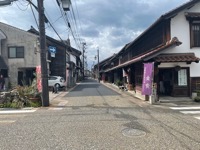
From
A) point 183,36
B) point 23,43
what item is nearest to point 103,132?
point 183,36

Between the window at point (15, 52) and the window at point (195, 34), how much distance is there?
65.1 ft

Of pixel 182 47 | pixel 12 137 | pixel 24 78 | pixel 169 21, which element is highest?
pixel 169 21

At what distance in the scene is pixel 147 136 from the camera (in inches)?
281

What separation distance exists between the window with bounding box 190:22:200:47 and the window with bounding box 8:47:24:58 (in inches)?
781

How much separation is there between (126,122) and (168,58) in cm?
714

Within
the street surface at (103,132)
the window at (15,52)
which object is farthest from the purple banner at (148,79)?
the window at (15,52)

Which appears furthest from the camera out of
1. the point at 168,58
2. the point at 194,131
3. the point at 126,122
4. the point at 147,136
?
the point at 168,58

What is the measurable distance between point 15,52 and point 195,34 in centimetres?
2074

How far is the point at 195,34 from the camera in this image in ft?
52.5

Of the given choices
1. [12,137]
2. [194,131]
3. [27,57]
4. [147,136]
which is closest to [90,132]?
[147,136]

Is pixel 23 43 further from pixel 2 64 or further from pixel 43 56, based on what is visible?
pixel 43 56

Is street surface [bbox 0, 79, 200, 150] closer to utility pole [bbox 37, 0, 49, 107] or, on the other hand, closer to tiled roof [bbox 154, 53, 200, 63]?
utility pole [bbox 37, 0, 49, 107]

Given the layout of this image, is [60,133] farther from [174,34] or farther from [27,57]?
[27,57]

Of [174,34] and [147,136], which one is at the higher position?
[174,34]
